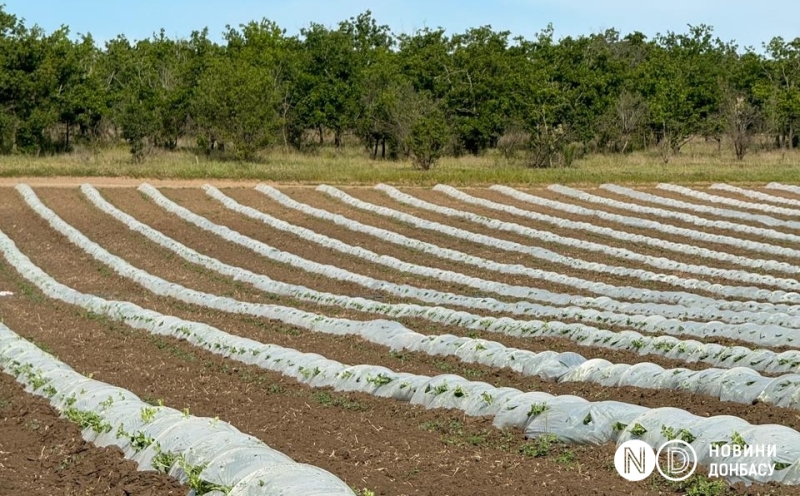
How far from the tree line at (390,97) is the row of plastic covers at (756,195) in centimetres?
1170

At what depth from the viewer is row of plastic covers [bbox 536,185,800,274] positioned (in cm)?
2175

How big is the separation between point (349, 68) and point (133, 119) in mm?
16228

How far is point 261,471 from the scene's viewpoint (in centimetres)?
695

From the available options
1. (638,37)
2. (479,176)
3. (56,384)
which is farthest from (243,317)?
(638,37)

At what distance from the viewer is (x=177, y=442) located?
8195 millimetres

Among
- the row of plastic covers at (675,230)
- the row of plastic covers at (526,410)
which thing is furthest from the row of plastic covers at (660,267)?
the row of plastic covers at (526,410)

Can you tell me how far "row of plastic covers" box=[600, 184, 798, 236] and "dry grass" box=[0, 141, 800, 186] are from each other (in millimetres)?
3681

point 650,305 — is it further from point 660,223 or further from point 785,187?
point 785,187

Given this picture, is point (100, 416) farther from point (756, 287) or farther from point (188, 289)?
point (756, 287)

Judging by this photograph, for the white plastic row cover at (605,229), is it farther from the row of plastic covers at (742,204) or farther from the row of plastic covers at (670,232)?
the row of plastic covers at (742,204)

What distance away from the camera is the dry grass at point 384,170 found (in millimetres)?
38344

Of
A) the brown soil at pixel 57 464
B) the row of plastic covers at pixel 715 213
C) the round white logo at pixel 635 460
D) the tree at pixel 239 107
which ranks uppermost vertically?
the tree at pixel 239 107

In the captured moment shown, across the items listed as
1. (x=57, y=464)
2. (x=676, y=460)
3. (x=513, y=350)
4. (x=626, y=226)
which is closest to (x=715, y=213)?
(x=626, y=226)

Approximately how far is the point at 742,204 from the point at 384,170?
50.1ft
